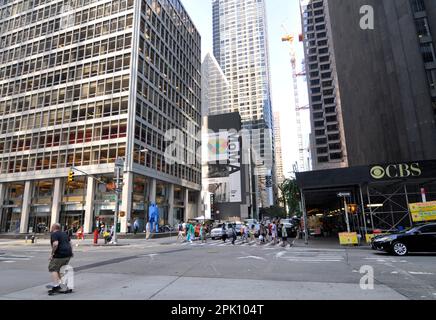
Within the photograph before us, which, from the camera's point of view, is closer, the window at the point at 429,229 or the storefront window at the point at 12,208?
the window at the point at 429,229

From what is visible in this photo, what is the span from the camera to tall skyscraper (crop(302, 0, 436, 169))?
3372 centimetres

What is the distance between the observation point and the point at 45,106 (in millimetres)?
48406

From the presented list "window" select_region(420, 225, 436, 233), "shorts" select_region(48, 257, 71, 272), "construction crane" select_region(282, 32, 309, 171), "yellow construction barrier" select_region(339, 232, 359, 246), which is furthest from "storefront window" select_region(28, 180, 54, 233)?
"construction crane" select_region(282, 32, 309, 171)

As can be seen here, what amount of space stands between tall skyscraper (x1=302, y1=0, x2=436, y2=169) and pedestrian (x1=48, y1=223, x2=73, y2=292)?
3587cm

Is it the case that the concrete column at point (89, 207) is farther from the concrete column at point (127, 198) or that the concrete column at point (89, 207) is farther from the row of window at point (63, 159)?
the concrete column at point (127, 198)

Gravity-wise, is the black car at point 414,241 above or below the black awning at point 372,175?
below

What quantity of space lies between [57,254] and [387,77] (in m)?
43.5

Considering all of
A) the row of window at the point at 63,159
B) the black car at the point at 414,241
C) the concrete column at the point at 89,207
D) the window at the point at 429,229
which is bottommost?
the black car at the point at 414,241

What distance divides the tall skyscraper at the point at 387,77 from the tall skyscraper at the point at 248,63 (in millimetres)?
118198

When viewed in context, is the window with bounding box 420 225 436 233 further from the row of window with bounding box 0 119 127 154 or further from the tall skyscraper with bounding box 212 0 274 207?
the tall skyscraper with bounding box 212 0 274 207

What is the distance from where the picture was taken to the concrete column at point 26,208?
4584 cm

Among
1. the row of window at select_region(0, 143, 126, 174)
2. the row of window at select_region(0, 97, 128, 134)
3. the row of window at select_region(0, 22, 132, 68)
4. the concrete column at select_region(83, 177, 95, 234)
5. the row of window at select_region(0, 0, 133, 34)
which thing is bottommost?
the concrete column at select_region(83, 177, 95, 234)

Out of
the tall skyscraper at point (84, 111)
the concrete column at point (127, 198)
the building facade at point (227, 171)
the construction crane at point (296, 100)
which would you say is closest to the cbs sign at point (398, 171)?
the concrete column at point (127, 198)
